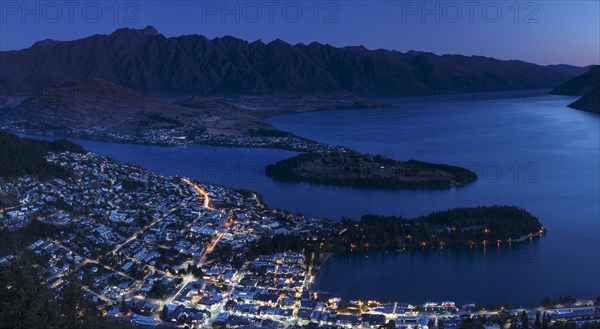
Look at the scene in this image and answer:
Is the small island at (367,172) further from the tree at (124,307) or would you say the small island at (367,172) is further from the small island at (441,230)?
the tree at (124,307)

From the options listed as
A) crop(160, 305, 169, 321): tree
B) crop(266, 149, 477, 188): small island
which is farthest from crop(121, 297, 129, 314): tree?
crop(266, 149, 477, 188): small island

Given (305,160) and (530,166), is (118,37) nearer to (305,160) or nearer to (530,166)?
(305,160)

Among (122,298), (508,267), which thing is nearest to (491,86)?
(508,267)

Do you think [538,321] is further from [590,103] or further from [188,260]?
[590,103]

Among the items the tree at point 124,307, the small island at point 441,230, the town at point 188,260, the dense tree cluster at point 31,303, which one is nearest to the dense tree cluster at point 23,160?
the town at point 188,260

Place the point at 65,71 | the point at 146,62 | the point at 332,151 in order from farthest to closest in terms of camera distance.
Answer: the point at 146,62, the point at 65,71, the point at 332,151

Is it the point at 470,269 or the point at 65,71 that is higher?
the point at 65,71
